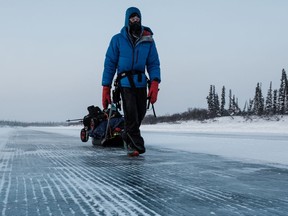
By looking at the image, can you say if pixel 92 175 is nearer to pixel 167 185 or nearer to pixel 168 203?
pixel 167 185

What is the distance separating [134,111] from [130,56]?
0.85 metres

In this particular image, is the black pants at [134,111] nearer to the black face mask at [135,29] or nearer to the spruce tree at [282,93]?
the black face mask at [135,29]

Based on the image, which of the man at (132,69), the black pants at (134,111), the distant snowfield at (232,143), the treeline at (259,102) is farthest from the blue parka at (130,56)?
the treeline at (259,102)

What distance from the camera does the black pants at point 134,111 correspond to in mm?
5078

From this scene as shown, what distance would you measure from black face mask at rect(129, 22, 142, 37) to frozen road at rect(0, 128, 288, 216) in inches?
89.6

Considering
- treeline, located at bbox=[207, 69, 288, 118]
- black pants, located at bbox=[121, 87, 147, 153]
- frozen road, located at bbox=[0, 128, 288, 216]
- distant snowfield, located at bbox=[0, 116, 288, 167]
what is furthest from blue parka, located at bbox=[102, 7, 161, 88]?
treeline, located at bbox=[207, 69, 288, 118]

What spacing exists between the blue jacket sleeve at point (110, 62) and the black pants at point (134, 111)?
13.7 inches

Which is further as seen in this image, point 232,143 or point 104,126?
point 232,143

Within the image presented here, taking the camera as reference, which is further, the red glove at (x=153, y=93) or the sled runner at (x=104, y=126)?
the sled runner at (x=104, y=126)

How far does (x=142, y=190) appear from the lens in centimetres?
238

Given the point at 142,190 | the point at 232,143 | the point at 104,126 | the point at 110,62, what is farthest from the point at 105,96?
the point at 232,143

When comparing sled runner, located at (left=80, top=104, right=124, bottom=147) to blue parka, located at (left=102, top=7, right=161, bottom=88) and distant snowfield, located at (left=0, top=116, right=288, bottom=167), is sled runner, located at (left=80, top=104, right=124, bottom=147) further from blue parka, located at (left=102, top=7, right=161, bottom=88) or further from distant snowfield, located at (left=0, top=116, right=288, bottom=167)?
blue parka, located at (left=102, top=7, right=161, bottom=88)

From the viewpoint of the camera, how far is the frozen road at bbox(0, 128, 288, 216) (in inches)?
71.9

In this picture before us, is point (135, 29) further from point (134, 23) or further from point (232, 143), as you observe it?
point (232, 143)
